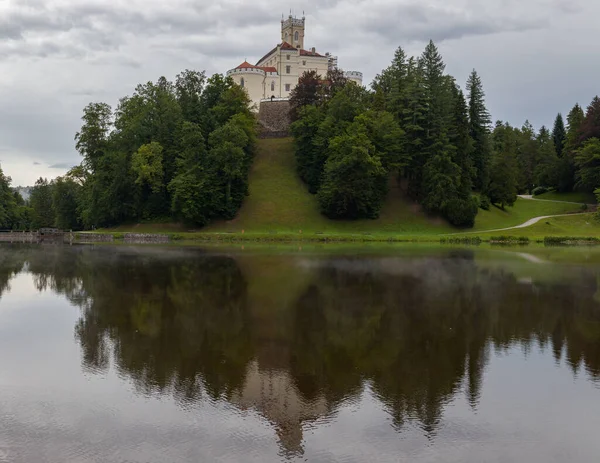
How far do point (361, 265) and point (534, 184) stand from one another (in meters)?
71.3

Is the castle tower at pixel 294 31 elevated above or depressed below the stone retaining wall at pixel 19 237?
above

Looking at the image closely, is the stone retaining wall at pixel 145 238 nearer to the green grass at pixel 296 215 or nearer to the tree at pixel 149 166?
the green grass at pixel 296 215

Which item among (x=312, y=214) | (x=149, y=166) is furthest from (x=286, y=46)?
(x=312, y=214)

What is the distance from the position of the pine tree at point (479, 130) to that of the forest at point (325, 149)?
13cm

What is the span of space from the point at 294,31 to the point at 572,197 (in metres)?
55.1

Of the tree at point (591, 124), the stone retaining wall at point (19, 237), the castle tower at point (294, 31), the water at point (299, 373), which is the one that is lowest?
the stone retaining wall at point (19, 237)

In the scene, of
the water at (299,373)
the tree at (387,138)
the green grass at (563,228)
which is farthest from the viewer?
the tree at (387,138)

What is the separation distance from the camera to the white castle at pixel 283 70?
92312 mm

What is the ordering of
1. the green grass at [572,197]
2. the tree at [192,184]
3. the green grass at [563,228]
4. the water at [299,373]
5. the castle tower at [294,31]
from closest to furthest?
1. the water at [299,373]
2. the green grass at [563,228]
3. the tree at [192,184]
4. the green grass at [572,197]
5. the castle tower at [294,31]

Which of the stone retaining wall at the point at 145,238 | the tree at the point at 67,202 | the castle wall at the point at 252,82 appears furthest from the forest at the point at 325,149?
the castle wall at the point at 252,82

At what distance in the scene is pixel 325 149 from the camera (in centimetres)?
6838

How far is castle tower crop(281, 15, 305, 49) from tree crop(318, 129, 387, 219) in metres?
42.9

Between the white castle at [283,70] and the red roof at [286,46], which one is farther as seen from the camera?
the red roof at [286,46]

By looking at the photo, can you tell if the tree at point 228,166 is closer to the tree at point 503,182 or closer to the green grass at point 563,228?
the green grass at point 563,228
